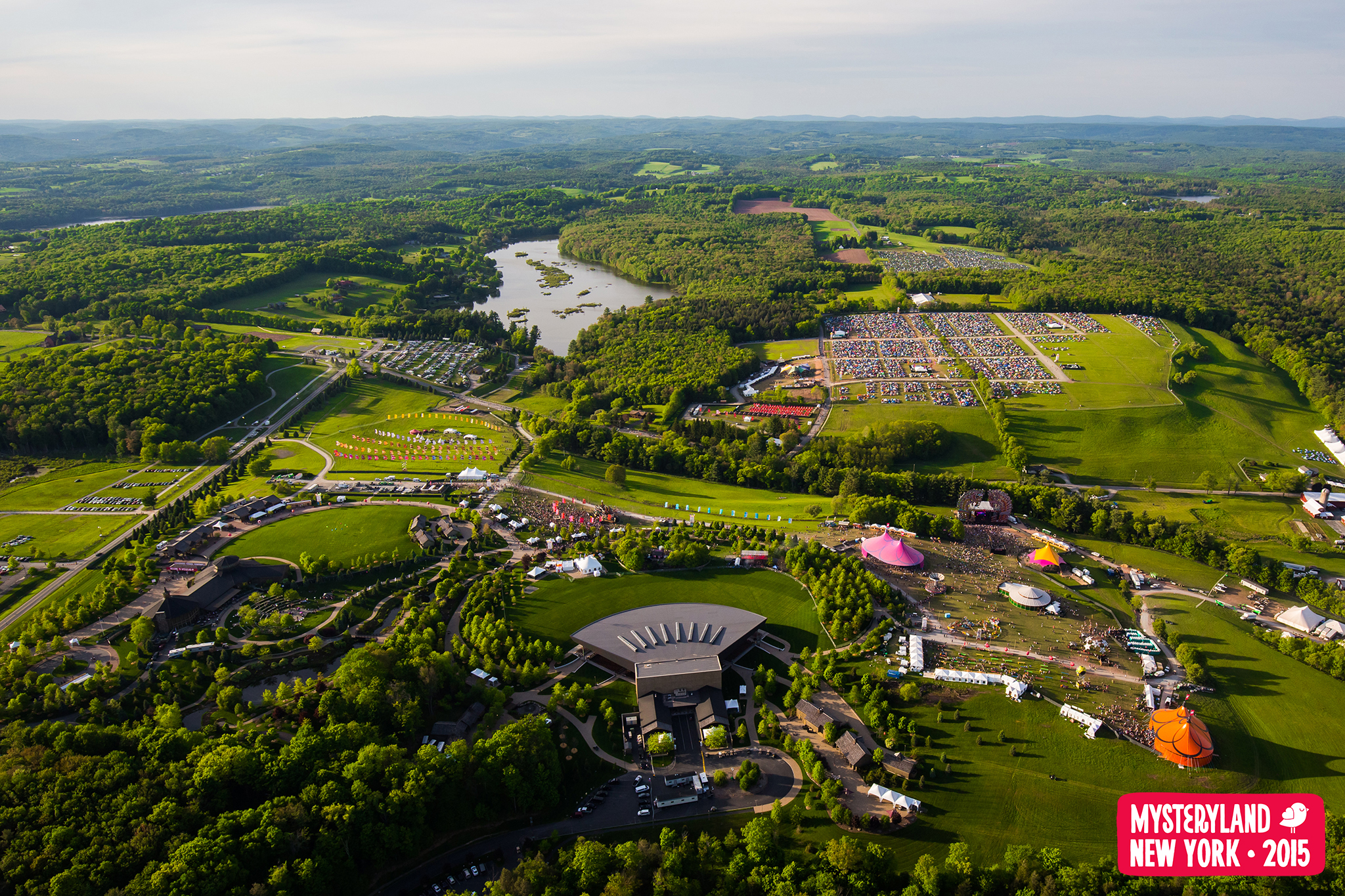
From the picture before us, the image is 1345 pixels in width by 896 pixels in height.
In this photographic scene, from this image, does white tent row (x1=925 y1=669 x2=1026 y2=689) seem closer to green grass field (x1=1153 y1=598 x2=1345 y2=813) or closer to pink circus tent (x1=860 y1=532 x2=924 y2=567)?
green grass field (x1=1153 y1=598 x2=1345 y2=813)

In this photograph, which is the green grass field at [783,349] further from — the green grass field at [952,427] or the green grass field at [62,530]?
the green grass field at [62,530]

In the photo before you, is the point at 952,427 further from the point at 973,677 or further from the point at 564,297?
the point at 564,297

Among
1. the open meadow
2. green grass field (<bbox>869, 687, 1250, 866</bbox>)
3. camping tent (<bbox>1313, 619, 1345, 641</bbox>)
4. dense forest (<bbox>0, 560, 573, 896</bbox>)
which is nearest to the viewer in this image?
dense forest (<bbox>0, 560, 573, 896</bbox>)

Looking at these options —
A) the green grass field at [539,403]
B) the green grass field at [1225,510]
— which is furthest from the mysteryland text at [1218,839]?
the green grass field at [539,403]

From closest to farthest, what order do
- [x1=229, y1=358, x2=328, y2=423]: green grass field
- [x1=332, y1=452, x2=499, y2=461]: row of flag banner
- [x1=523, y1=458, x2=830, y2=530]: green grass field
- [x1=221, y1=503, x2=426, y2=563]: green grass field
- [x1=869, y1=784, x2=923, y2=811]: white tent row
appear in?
1. [x1=869, y1=784, x2=923, y2=811]: white tent row
2. [x1=221, y1=503, x2=426, y2=563]: green grass field
3. [x1=523, y1=458, x2=830, y2=530]: green grass field
4. [x1=332, y1=452, x2=499, y2=461]: row of flag banner
5. [x1=229, y1=358, x2=328, y2=423]: green grass field

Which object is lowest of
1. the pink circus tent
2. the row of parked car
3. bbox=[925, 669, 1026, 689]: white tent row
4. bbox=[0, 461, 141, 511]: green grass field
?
the row of parked car

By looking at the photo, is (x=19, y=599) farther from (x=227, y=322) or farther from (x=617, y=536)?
(x=227, y=322)

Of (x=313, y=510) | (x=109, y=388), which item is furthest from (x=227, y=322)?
(x=313, y=510)

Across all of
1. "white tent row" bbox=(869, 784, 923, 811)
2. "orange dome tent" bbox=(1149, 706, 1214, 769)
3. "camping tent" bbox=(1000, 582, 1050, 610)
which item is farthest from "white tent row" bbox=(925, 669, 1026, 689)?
"white tent row" bbox=(869, 784, 923, 811)
